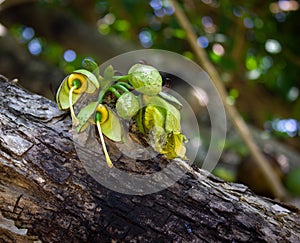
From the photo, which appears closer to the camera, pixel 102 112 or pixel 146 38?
pixel 102 112

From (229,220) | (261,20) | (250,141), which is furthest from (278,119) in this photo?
(229,220)

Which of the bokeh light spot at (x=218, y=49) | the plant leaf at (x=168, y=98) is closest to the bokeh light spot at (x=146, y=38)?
the bokeh light spot at (x=218, y=49)

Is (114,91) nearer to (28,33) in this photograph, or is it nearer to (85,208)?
(85,208)

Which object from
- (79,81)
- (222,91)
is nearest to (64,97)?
(79,81)

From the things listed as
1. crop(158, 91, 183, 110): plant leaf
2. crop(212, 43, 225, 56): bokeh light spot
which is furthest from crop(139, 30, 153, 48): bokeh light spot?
crop(158, 91, 183, 110): plant leaf

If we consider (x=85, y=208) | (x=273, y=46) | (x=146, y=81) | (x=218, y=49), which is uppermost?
(x=273, y=46)

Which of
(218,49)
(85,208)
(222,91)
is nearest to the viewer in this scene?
(85,208)

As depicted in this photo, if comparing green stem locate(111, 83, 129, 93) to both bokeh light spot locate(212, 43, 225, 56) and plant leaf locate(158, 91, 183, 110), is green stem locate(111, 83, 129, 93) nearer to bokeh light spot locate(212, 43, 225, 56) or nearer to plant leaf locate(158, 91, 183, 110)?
plant leaf locate(158, 91, 183, 110)

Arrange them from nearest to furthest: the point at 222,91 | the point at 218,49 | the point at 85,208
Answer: the point at 85,208 → the point at 222,91 → the point at 218,49
